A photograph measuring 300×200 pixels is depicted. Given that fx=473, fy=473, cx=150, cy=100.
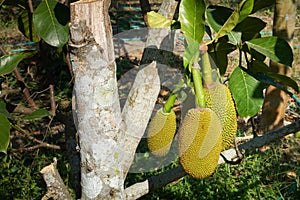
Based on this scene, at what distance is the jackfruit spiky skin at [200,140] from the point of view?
774 mm

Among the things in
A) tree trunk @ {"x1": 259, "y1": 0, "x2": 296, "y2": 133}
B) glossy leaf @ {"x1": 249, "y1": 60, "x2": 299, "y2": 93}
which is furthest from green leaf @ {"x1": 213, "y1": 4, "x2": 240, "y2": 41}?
tree trunk @ {"x1": 259, "y1": 0, "x2": 296, "y2": 133}

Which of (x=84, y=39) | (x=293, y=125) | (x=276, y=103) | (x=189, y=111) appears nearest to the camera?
(x=84, y=39)

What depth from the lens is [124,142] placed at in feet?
2.82

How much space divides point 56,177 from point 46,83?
0.75m

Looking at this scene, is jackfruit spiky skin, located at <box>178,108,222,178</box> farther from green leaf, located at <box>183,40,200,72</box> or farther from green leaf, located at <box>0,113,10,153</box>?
green leaf, located at <box>0,113,10,153</box>

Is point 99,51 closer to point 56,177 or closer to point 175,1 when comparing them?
point 175,1

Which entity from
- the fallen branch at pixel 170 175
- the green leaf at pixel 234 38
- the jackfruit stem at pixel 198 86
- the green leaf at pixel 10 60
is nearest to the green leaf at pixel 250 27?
the green leaf at pixel 234 38

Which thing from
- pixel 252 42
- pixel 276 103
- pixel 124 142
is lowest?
pixel 276 103

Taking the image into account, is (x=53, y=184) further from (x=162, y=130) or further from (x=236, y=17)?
(x=236, y=17)

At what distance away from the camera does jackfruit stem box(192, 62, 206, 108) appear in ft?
2.45

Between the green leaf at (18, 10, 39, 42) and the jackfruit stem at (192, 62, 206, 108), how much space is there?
19.7 inches

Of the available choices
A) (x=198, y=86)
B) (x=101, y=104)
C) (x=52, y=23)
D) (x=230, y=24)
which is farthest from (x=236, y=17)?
(x=52, y=23)

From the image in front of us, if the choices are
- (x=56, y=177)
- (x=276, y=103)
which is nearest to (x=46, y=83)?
(x=56, y=177)

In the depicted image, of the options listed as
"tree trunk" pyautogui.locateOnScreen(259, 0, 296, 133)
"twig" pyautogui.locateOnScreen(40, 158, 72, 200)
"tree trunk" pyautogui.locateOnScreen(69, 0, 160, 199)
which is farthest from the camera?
"tree trunk" pyautogui.locateOnScreen(259, 0, 296, 133)
